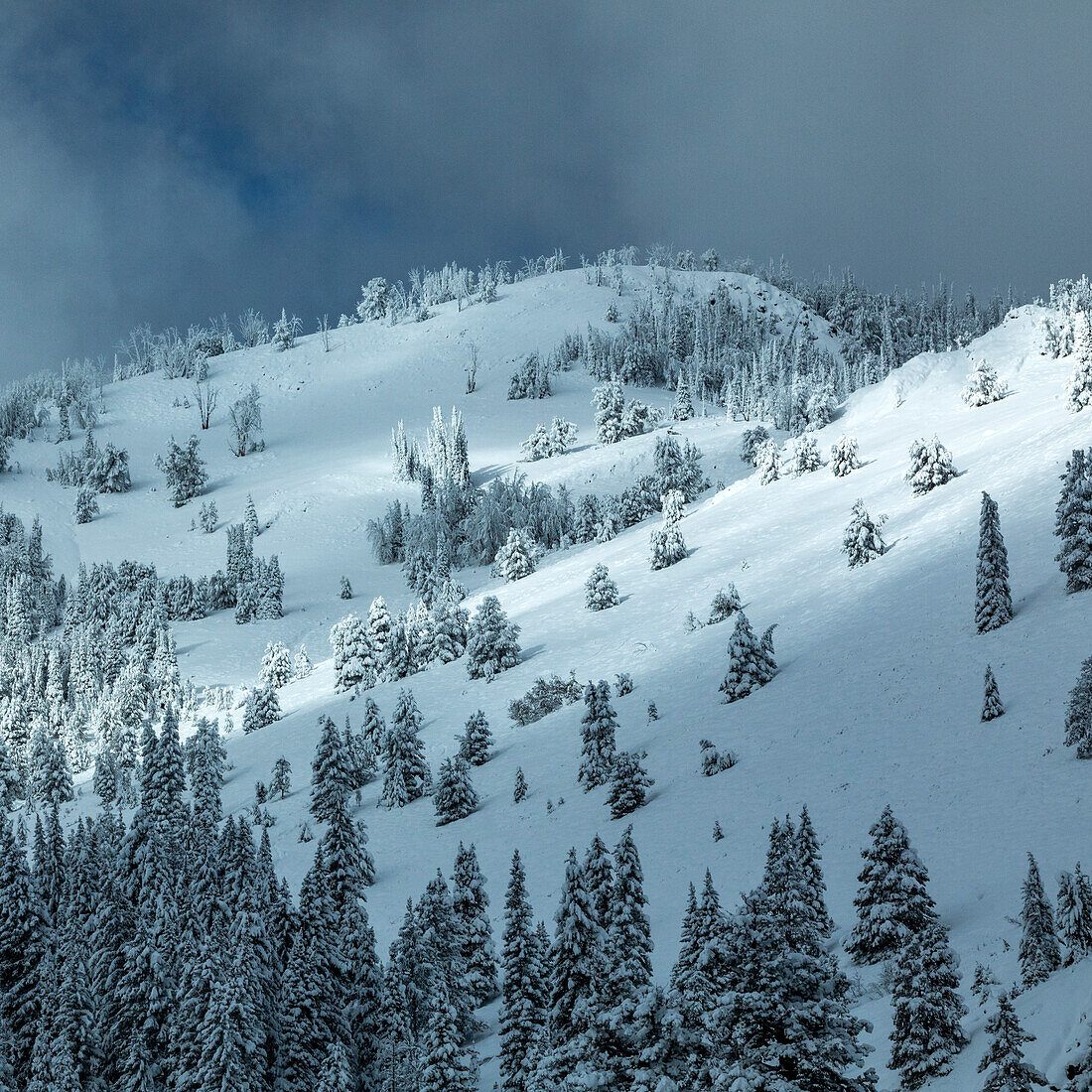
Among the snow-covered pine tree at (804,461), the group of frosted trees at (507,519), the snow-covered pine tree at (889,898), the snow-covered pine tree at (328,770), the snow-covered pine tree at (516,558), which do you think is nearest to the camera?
the snow-covered pine tree at (889,898)

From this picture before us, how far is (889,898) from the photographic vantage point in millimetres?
21844

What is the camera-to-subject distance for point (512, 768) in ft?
170

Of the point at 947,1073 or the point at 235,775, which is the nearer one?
the point at 947,1073

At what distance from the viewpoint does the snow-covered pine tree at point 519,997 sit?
22353 millimetres

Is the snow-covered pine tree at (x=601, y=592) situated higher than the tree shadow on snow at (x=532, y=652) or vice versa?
the snow-covered pine tree at (x=601, y=592)

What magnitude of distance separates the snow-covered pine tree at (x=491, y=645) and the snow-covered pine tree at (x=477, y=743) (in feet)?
31.0

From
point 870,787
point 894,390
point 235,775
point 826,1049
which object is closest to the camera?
point 826,1049

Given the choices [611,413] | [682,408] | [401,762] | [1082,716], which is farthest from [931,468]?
[682,408]

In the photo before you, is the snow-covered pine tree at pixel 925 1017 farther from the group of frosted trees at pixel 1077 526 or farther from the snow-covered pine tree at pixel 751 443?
the snow-covered pine tree at pixel 751 443

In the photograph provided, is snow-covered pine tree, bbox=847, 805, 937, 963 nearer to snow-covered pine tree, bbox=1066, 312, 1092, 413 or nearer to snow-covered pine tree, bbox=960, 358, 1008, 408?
snow-covered pine tree, bbox=1066, 312, 1092, 413

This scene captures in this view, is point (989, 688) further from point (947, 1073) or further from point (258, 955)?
point (258, 955)

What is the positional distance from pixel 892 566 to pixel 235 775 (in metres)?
45.1

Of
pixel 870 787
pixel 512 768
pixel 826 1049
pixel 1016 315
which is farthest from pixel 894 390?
pixel 826 1049

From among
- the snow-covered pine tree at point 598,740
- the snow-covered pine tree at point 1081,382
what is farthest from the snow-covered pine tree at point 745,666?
the snow-covered pine tree at point 1081,382
